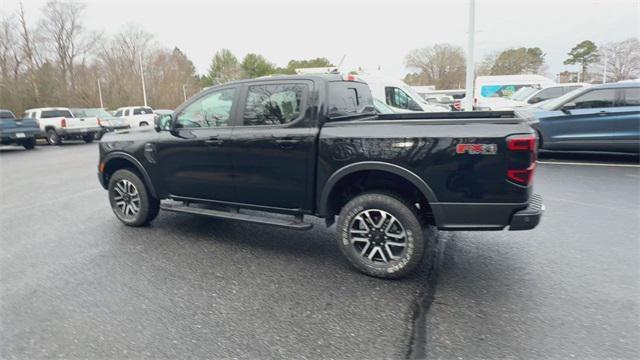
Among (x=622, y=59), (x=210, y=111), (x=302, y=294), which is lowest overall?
(x=302, y=294)

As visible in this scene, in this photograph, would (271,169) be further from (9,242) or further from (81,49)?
(81,49)

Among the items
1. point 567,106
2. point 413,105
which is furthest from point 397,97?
point 567,106

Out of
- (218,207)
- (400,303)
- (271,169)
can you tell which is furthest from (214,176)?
(400,303)

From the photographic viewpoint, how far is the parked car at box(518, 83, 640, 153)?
8.27 m

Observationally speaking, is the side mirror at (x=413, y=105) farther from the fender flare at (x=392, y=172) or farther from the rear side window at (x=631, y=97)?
the fender flare at (x=392, y=172)

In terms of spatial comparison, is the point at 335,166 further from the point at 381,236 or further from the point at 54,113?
the point at 54,113

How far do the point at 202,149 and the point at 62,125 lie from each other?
17.0m

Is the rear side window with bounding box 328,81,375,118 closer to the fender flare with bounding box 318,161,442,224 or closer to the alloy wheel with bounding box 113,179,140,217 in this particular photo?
the fender flare with bounding box 318,161,442,224

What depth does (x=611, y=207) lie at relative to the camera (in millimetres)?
5402

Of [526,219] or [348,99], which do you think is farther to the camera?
[348,99]

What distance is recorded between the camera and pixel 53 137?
57.9ft

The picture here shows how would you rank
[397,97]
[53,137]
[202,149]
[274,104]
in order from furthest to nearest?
[53,137] → [397,97] → [202,149] → [274,104]

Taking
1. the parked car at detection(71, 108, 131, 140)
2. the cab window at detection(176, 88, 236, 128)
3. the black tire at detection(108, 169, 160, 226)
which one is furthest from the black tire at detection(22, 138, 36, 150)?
the cab window at detection(176, 88, 236, 128)

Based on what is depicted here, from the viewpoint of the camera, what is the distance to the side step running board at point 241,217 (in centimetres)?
381
